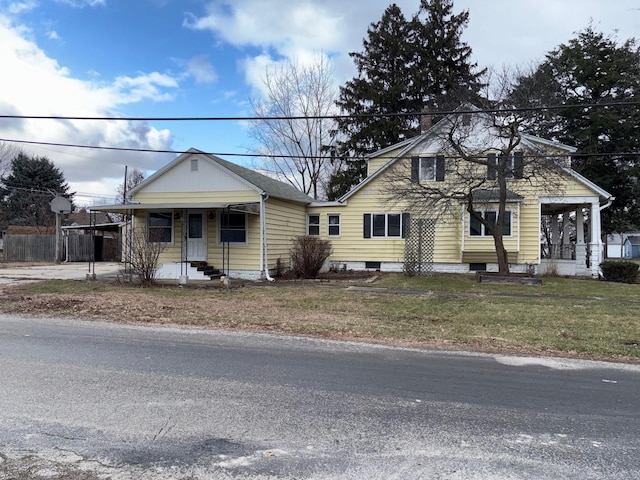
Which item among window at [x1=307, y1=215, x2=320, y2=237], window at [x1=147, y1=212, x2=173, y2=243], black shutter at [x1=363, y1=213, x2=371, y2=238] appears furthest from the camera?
window at [x1=307, y1=215, x2=320, y2=237]

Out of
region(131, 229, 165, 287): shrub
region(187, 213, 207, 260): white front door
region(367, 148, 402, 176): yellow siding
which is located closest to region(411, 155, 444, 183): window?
region(367, 148, 402, 176): yellow siding

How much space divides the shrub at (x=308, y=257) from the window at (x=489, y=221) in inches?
258

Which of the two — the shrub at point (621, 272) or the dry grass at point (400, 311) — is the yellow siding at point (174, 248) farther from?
the shrub at point (621, 272)

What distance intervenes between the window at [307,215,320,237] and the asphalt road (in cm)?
1494

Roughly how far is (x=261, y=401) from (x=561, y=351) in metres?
4.72

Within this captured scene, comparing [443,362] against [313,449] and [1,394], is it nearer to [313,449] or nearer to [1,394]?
[313,449]

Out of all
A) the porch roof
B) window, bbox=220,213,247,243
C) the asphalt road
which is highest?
the porch roof

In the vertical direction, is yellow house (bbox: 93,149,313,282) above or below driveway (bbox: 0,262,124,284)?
above

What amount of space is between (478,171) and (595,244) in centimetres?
540

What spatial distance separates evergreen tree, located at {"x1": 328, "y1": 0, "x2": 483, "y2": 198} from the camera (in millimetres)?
32438

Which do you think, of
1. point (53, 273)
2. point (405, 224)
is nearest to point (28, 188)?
point (53, 273)

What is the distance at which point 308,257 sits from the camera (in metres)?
17.1

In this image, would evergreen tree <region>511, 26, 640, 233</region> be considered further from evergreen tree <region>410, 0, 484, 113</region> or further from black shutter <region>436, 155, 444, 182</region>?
black shutter <region>436, 155, 444, 182</region>

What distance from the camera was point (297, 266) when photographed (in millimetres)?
17406
